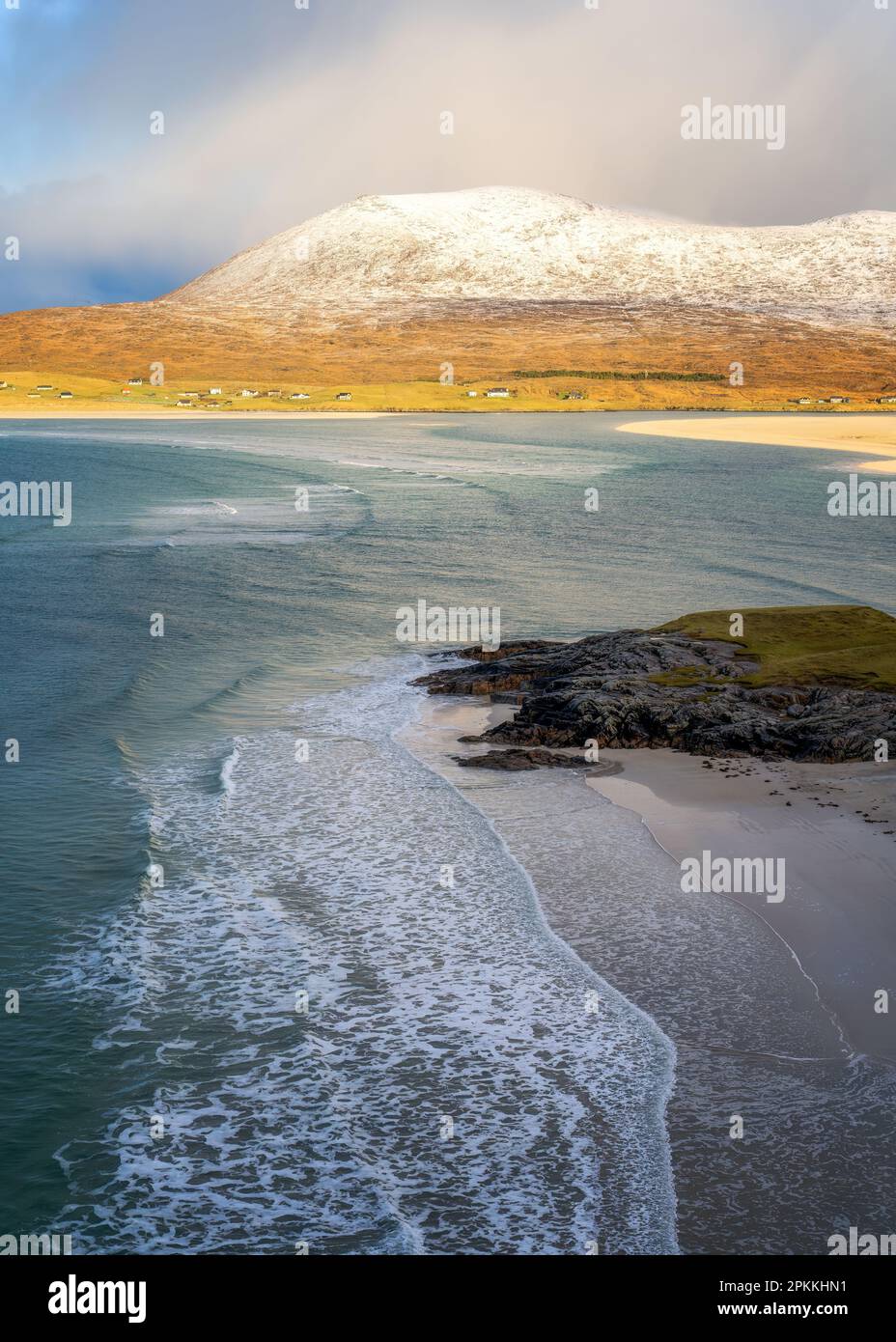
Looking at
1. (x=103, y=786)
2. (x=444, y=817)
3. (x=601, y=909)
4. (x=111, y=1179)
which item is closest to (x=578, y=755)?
(x=444, y=817)

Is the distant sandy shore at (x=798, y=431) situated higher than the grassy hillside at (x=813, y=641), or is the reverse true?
the distant sandy shore at (x=798, y=431)

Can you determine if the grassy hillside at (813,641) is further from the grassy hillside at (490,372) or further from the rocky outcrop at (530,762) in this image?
the grassy hillside at (490,372)

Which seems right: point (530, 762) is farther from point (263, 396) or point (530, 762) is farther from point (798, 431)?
point (263, 396)

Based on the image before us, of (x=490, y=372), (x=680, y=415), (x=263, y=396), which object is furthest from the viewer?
(x=490, y=372)

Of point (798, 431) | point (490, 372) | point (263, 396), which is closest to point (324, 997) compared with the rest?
point (798, 431)

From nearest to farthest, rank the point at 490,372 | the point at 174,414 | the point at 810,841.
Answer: the point at 810,841, the point at 174,414, the point at 490,372

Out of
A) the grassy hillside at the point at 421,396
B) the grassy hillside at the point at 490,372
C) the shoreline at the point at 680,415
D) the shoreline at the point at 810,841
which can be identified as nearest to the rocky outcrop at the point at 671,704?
the shoreline at the point at 810,841

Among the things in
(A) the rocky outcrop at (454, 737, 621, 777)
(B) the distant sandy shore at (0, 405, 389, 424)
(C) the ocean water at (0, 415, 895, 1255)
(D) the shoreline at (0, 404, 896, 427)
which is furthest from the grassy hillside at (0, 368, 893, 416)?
(A) the rocky outcrop at (454, 737, 621, 777)
